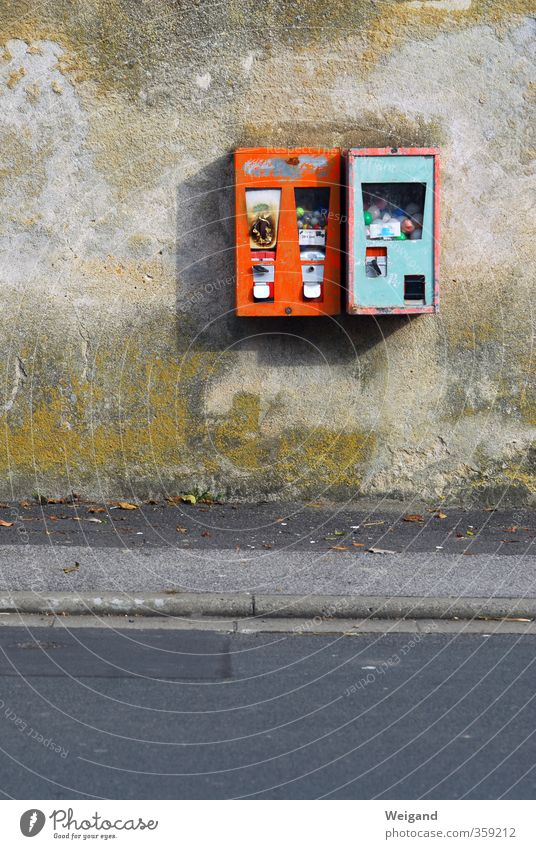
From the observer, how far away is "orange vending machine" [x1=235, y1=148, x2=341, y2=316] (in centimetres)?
966

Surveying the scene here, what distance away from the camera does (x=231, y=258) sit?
10.1 metres

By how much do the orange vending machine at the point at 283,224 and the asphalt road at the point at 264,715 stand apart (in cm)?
357

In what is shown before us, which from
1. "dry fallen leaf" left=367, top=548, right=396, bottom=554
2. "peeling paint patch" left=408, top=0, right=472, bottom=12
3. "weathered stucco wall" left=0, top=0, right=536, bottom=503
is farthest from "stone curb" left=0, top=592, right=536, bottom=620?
"peeling paint patch" left=408, top=0, right=472, bottom=12

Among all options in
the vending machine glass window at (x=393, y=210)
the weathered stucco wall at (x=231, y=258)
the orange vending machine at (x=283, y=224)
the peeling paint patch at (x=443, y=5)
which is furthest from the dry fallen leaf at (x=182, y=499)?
the peeling paint patch at (x=443, y=5)

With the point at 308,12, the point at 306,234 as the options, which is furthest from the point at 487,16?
the point at 306,234

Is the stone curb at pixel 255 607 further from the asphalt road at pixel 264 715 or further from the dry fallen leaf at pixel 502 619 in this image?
the asphalt road at pixel 264 715

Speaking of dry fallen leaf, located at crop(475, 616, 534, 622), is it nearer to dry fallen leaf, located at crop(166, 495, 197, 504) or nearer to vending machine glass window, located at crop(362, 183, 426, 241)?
dry fallen leaf, located at crop(166, 495, 197, 504)

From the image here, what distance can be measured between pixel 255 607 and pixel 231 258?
3686 millimetres

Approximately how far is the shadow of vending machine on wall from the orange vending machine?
0.24 m

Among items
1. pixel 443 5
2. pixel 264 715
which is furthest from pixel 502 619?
pixel 443 5

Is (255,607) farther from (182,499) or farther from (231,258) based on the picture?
(231,258)

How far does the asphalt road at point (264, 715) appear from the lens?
4.61 meters

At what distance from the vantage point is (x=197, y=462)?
33.4 feet
